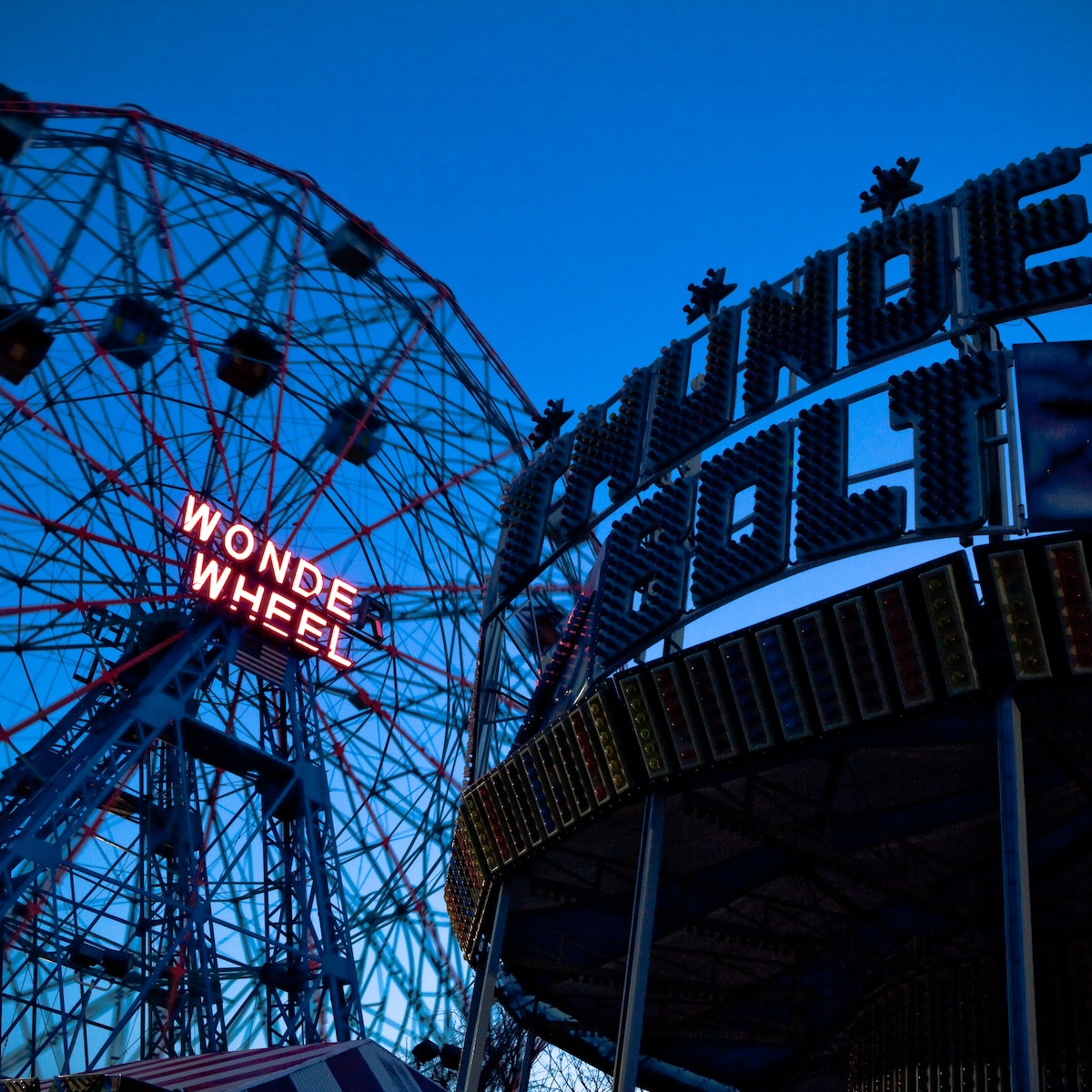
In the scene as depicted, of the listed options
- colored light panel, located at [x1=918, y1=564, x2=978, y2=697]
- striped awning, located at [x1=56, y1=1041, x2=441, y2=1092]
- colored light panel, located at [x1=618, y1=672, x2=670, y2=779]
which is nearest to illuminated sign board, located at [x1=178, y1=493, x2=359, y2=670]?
striped awning, located at [x1=56, y1=1041, x2=441, y2=1092]

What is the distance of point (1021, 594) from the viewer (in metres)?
13.1

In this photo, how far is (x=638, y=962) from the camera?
14.7 metres

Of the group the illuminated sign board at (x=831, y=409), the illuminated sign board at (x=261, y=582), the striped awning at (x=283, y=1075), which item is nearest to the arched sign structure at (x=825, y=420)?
the illuminated sign board at (x=831, y=409)

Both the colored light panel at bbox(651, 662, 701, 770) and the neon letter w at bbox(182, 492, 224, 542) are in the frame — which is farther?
the neon letter w at bbox(182, 492, 224, 542)

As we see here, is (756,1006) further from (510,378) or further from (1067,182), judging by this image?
(510,378)

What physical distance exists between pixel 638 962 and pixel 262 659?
19308mm

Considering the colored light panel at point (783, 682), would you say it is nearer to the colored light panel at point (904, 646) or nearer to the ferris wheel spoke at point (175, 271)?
the colored light panel at point (904, 646)

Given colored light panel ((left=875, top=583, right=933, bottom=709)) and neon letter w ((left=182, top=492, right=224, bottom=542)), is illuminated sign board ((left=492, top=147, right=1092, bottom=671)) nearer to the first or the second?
colored light panel ((left=875, top=583, right=933, bottom=709))

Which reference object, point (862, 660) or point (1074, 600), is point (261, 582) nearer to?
point (862, 660)

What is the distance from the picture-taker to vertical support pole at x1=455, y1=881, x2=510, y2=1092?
58.9ft

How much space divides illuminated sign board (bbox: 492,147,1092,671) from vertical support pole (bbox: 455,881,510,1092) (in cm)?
406

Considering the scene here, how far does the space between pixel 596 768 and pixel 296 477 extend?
19.8 meters

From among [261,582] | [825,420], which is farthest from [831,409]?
[261,582]

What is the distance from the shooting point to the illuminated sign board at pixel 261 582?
3120 centimetres
